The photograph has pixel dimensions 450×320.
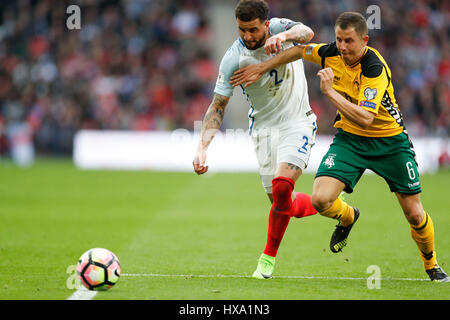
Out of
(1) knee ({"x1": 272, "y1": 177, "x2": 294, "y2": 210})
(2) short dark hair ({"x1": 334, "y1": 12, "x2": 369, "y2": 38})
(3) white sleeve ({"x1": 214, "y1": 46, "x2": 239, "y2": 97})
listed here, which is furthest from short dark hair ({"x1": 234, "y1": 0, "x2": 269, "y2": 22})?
(1) knee ({"x1": 272, "y1": 177, "x2": 294, "y2": 210})

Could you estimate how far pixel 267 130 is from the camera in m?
6.80

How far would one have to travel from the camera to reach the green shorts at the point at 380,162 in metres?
6.25

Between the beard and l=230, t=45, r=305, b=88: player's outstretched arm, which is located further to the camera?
the beard

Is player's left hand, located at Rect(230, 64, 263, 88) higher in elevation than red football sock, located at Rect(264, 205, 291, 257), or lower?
higher

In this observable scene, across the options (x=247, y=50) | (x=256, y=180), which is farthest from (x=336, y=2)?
(x=247, y=50)

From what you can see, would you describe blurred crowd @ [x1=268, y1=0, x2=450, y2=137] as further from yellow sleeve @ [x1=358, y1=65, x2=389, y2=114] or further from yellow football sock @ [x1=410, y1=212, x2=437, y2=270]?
yellow sleeve @ [x1=358, y1=65, x2=389, y2=114]

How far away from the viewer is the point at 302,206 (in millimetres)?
6805

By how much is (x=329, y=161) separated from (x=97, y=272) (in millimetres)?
2341

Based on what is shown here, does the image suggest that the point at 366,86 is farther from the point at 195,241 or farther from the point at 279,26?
the point at 195,241

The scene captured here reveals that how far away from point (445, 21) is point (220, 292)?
21048 millimetres

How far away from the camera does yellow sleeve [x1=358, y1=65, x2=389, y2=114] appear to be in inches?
235

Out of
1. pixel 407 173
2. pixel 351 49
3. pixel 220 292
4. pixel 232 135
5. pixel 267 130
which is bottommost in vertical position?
pixel 220 292

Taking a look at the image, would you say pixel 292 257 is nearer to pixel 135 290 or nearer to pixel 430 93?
pixel 135 290

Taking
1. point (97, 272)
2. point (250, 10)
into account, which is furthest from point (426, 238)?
point (97, 272)
